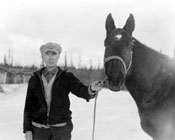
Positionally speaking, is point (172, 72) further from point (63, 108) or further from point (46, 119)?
point (46, 119)

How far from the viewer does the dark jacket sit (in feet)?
11.7

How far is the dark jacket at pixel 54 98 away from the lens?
3.55 metres

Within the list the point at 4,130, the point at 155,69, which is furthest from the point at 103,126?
the point at 155,69

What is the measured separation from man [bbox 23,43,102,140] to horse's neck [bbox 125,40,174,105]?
65 centimetres

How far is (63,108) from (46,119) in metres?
0.24

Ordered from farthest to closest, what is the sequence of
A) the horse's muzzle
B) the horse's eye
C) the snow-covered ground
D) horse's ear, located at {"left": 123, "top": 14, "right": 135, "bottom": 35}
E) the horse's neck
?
the snow-covered ground < the horse's neck < horse's ear, located at {"left": 123, "top": 14, "right": 135, "bottom": 35} < the horse's eye < the horse's muzzle

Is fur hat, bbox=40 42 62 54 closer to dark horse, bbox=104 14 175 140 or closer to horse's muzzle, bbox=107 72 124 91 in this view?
dark horse, bbox=104 14 175 140

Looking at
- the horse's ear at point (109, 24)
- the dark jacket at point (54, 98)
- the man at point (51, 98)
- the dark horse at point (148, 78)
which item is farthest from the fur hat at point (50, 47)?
the horse's ear at point (109, 24)

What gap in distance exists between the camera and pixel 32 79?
3.71m

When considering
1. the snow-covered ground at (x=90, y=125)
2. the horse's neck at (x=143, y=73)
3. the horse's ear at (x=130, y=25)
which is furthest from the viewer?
the snow-covered ground at (x=90, y=125)

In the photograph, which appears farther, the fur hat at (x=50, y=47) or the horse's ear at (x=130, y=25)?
the horse's ear at (x=130, y=25)

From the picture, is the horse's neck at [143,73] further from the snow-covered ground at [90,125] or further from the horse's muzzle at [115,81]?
the snow-covered ground at [90,125]

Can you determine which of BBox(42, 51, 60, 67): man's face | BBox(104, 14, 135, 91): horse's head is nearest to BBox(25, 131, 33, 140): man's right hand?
BBox(42, 51, 60, 67): man's face

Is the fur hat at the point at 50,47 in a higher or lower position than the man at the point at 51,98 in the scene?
higher
